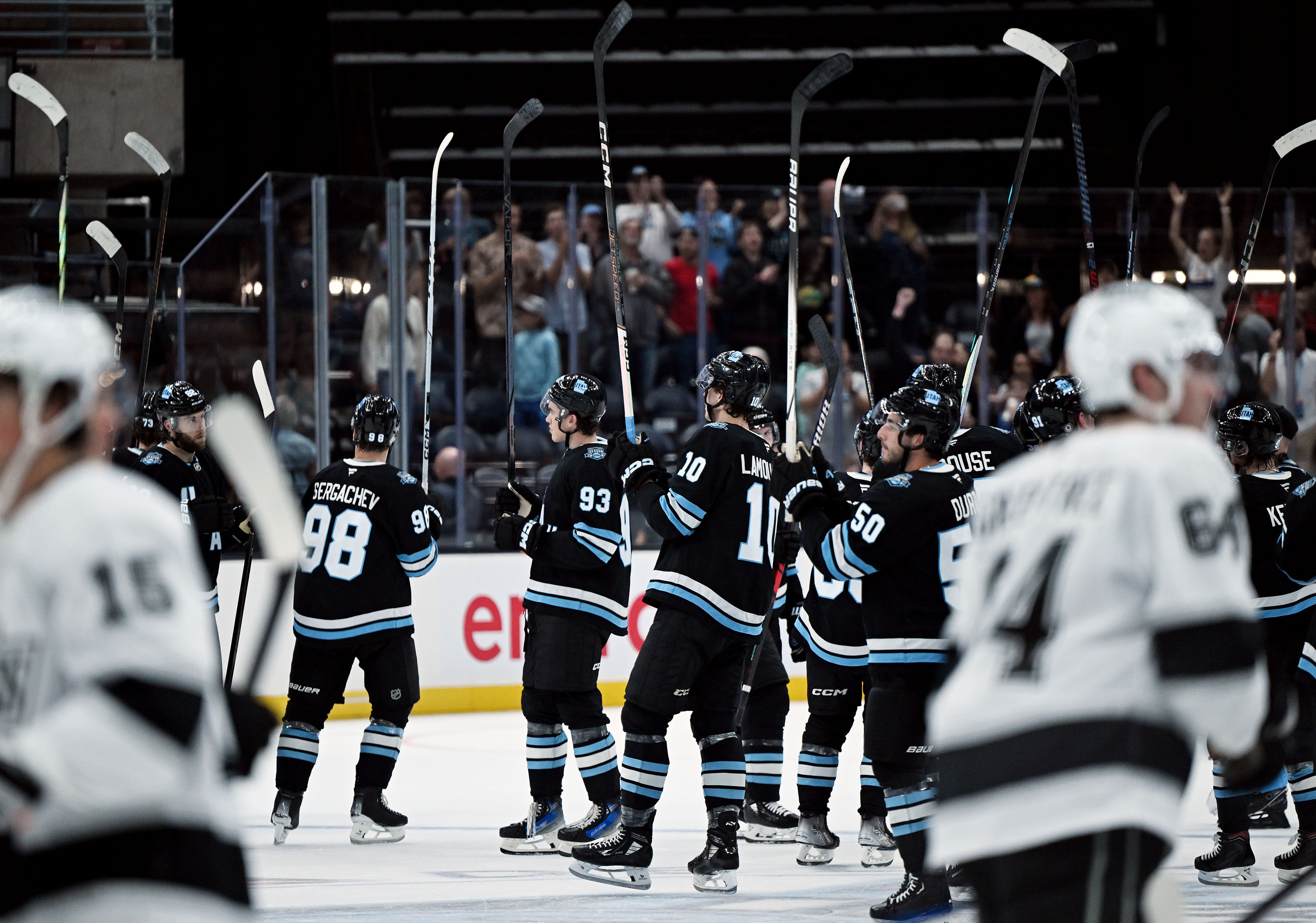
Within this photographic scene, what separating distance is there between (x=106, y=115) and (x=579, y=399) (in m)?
7.08

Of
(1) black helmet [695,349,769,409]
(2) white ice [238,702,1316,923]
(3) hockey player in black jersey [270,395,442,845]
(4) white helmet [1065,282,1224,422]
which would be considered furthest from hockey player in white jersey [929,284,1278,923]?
(3) hockey player in black jersey [270,395,442,845]

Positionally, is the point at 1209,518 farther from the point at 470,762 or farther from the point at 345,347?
the point at 345,347

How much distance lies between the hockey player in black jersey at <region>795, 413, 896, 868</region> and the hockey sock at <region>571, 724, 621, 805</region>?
603 millimetres

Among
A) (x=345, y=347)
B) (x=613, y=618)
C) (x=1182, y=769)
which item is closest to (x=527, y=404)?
(x=345, y=347)

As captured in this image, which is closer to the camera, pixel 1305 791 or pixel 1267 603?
pixel 1305 791

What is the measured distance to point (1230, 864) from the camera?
16.0ft

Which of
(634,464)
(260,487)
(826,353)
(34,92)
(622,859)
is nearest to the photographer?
(260,487)

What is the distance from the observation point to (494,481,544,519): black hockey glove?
5.76 m

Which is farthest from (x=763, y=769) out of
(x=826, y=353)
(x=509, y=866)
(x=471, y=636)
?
(x=471, y=636)

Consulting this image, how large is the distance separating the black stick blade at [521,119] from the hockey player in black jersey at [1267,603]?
2.57m

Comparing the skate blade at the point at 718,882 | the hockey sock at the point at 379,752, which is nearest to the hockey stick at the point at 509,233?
the hockey sock at the point at 379,752

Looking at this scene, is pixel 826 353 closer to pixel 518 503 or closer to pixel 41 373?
pixel 518 503

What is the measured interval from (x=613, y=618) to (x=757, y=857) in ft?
2.97

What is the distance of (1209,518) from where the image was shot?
199cm
